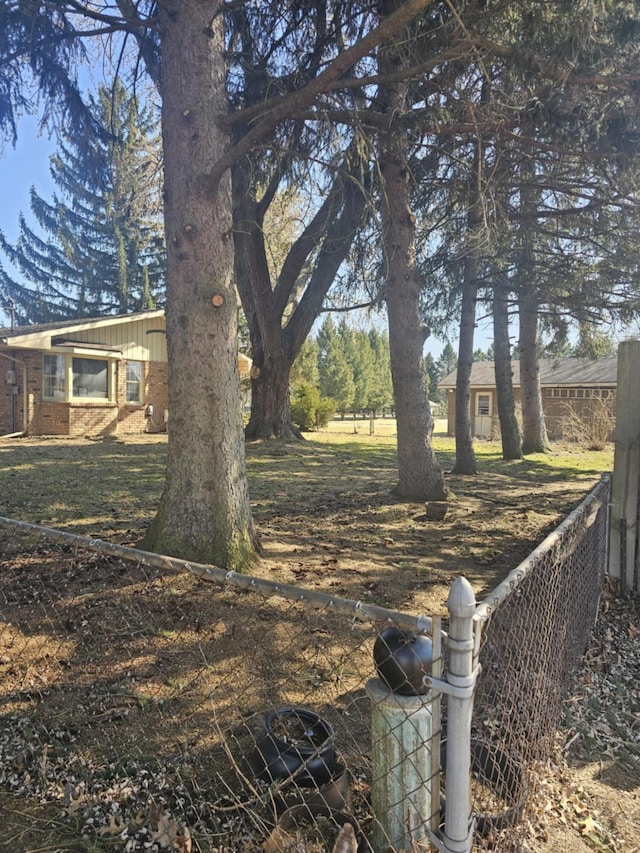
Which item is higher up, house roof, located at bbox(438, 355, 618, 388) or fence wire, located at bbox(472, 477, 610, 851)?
house roof, located at bbox(438, 355, 618, 388)

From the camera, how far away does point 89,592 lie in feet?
12.4

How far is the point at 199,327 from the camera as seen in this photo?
4.12 m

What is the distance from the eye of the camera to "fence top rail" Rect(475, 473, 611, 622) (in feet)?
5.20

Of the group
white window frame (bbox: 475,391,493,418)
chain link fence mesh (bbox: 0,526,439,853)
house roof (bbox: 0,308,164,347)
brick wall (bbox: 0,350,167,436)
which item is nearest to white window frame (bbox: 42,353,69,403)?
brick wall (bbox: 0,350,167,436)

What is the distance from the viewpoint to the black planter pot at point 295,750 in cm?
195

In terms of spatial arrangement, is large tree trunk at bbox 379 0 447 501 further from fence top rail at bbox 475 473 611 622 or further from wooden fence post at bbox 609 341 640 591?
fence top rail at bbox 475 473 611 622

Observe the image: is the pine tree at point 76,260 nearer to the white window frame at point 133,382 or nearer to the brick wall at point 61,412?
the white window frame at point 133,382

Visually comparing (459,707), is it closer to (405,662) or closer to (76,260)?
(405,662)

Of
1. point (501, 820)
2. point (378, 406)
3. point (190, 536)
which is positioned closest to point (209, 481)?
point (190, 536)

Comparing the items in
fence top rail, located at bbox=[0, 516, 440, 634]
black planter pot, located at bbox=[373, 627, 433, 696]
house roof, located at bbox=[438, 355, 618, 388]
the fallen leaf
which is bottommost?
the fallen leaf

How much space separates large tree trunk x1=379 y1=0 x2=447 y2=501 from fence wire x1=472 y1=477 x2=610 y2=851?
10.8 ft

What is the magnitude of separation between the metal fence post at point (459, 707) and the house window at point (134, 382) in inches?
707

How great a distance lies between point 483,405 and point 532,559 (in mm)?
29500

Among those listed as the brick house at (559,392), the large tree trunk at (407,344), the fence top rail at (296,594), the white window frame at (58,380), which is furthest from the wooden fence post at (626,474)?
the brick house at (559,392)
